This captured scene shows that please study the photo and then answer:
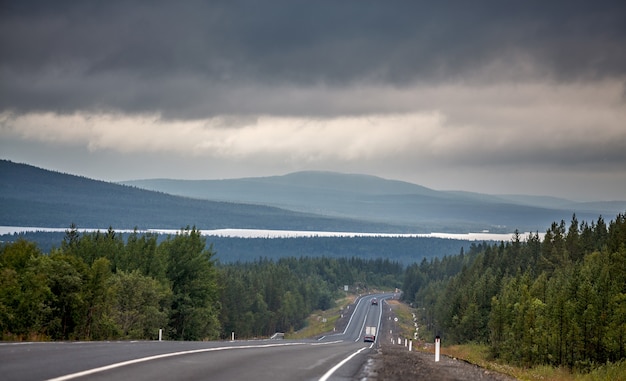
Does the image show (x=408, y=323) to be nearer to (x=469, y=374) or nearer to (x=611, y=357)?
(x=611, y=357)

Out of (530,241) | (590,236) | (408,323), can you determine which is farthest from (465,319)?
(408,323)

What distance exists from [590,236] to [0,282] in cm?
10010

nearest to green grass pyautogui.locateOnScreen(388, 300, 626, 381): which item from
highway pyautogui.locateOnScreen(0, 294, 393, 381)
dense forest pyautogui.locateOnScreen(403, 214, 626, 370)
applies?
dense forest pyautogui.locateOnScreen(403, 214, 626, 370)

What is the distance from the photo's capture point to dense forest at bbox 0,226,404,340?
4962 cm

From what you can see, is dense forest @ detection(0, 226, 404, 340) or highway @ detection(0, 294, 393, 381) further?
dense forest @ detection(0, 226, 404, 340)

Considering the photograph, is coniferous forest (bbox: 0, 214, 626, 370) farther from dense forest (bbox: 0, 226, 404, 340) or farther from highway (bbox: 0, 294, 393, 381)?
highway (bbox: 0, 294, 393, 381)

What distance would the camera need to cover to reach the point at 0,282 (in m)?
54.2

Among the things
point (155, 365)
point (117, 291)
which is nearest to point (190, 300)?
point (117, 291)

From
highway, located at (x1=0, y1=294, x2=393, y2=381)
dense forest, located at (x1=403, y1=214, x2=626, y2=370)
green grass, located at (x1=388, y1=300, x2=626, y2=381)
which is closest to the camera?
highway, located at (x1=0, y1=294, x2=393, y2=381)

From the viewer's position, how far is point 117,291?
237 feet

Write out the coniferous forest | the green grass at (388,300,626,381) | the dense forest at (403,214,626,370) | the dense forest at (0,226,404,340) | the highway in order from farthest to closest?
the dense forest at (403,214,626,370) → the coniferous forest → the dense forest at (0,226,404,340) → the green grass at (388,300,626,381) → the highway

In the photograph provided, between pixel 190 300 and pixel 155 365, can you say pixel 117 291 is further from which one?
pixel 155 365

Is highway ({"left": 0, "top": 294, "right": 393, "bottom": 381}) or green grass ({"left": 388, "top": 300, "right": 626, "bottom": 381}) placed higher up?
highway ({"left": 0, "top": 294, "right": 393, "bottom": 381})

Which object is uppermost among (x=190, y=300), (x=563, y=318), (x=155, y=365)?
(x=155, y=365)
